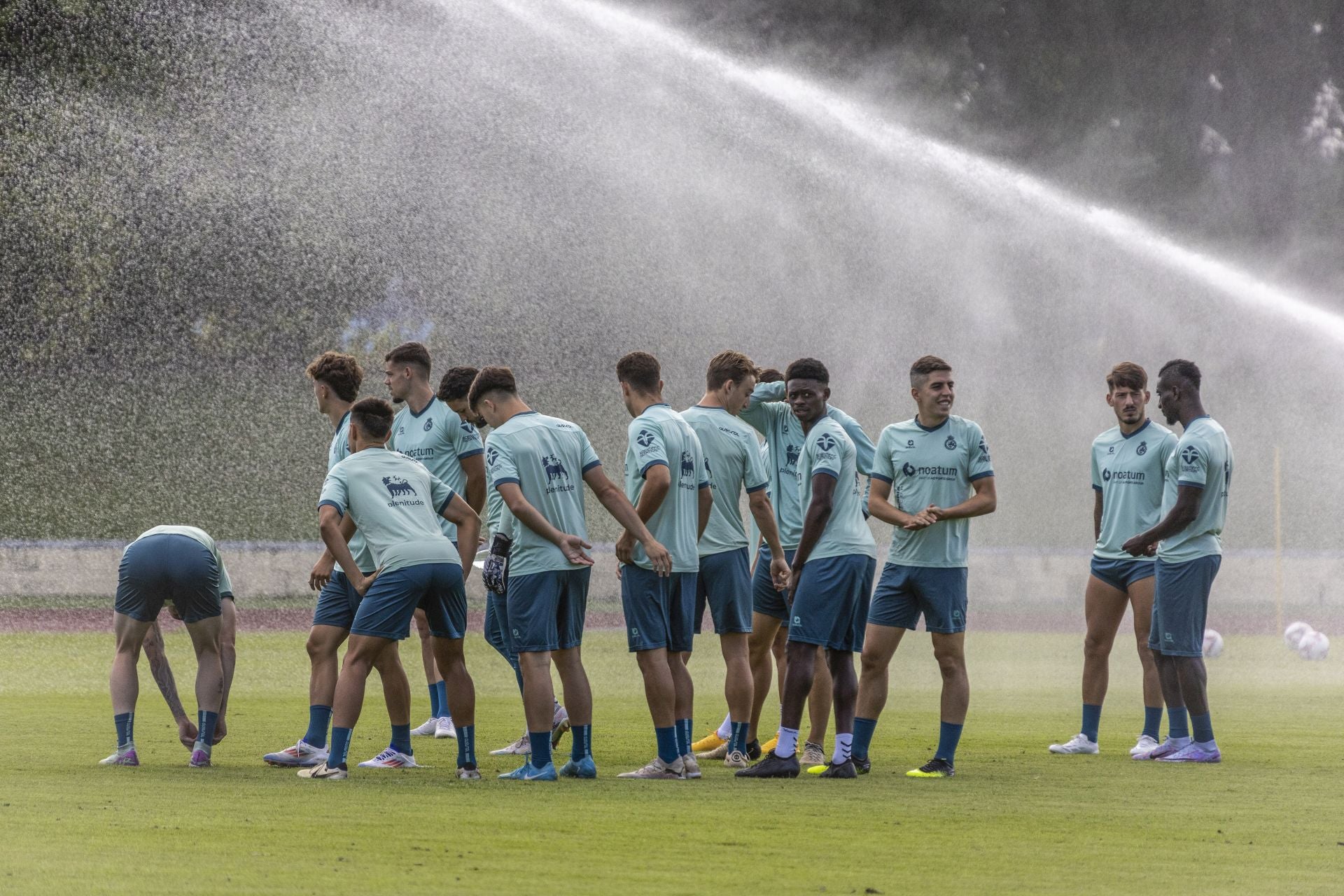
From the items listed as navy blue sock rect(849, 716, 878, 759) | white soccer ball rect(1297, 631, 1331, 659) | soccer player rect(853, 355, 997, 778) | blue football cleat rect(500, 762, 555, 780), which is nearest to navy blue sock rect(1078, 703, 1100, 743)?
soccer player rect(853, 355, 997, 778)

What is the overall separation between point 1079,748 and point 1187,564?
130 cm

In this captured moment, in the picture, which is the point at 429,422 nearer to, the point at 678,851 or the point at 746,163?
the point at 678,851

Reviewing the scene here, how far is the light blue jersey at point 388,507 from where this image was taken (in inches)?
319

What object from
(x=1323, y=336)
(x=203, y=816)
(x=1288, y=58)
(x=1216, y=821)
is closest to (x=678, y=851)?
(x=203, y=816)

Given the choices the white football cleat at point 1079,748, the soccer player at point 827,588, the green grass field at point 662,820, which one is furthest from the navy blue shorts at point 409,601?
the white football cleat at point 1079,748

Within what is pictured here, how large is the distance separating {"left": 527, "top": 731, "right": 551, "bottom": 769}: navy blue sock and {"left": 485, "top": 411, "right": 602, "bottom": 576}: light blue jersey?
2.55 feet

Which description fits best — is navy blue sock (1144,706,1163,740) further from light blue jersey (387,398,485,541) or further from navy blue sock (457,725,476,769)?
light blue jersey (387,398,485,541)

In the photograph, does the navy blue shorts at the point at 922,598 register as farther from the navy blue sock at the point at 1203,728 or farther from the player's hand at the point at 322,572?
the player's hand at the point at 322,572

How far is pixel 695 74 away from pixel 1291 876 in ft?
75.6

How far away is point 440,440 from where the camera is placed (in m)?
9.70

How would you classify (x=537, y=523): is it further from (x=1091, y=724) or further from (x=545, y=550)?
(x=1091, y=724)

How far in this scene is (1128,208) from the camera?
36406mm

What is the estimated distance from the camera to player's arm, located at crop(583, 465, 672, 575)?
25.5 ft

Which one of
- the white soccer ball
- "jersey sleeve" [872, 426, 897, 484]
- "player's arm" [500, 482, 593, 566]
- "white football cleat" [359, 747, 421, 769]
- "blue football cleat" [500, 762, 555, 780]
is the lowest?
the white soccer ball
